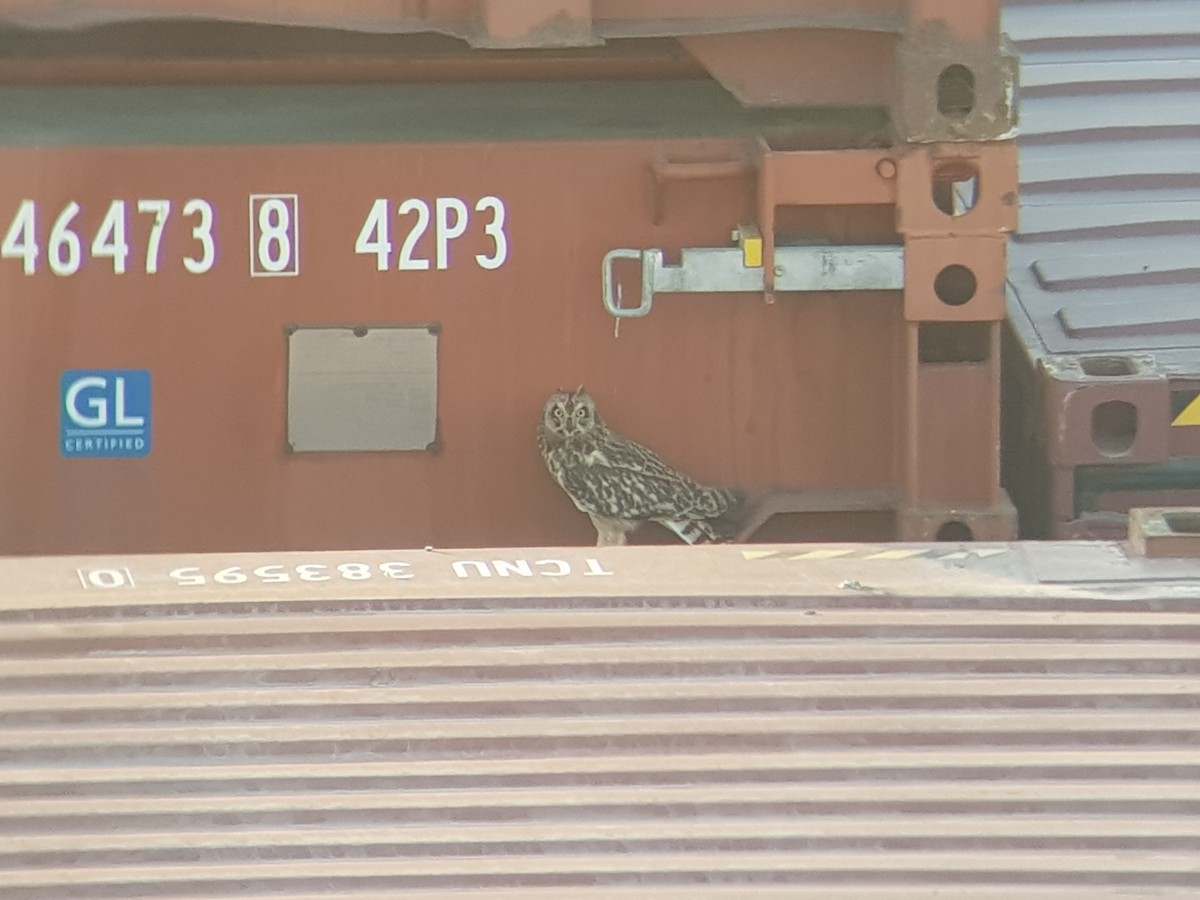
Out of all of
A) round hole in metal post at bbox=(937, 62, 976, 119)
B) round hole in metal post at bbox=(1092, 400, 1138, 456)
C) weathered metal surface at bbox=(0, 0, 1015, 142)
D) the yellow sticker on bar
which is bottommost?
round hole in metal post at bbox=(1092, 400, 1138, 456)

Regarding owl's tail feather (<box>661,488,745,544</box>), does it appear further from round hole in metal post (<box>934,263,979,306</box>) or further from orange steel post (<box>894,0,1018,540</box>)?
round hole in metal post (<box>934,263,979,306</box>)

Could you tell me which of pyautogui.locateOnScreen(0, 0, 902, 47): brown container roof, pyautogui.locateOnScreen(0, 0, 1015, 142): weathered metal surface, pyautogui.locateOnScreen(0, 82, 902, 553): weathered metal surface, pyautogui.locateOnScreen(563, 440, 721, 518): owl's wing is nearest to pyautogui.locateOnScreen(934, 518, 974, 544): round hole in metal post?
pyautogui.locateOnScreen(0, 82, 902, 553): weathered metal surface

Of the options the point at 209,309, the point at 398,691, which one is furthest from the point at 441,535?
the point at 398,691

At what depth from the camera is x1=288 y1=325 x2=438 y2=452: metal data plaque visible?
11.3 feet

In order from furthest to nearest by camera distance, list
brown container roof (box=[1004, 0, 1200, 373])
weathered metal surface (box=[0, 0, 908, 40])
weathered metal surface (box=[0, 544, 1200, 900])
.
A: brown container roof (box=[1004, 0, 1200, 373]), weathered metal surface (box=[0, 0, 908, 40]), weathered metal surface (box=[0, 544, 1200, 900])

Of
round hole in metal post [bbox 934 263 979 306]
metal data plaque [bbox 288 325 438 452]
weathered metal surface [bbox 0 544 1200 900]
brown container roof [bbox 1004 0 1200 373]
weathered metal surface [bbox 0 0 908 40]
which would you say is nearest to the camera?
weathered metal surface [bbox 0 544 1200 900]

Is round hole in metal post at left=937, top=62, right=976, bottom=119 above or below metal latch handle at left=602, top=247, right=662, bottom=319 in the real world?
above

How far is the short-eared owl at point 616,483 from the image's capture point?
336 centimetres

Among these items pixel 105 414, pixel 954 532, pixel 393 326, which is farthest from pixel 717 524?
pixel 105 414

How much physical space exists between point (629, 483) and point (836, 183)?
66 cm

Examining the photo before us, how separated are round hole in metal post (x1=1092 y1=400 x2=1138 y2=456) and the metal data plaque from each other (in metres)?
1.23

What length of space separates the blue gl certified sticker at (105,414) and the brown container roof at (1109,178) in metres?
1.77

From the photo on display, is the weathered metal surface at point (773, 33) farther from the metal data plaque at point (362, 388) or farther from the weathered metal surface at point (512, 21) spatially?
the metal data plaque at point (362, 388)

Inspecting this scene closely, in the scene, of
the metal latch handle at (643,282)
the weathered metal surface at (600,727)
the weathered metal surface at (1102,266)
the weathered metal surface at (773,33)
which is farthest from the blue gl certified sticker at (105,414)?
the weathered metal surface at (1102,266)
